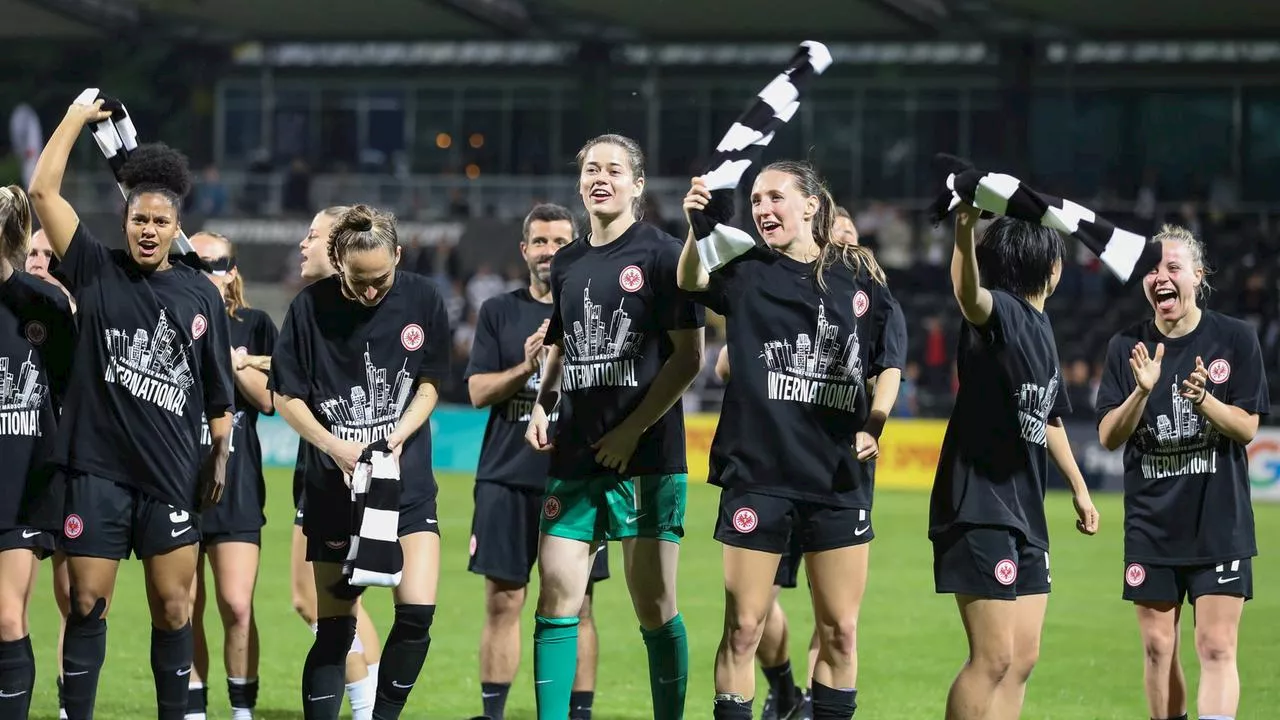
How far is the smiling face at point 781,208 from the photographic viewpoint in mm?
6586

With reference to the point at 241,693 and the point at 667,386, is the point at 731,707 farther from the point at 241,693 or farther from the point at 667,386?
the point at 241,693

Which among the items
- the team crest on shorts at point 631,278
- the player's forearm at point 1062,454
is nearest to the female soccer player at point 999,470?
the player's forearm at point 1062,454

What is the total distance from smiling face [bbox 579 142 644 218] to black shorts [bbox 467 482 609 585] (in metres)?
1.95

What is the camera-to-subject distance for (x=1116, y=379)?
7.46m

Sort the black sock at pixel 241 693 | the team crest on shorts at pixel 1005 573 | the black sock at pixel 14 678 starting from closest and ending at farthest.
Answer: the team crest on shorts at pixel 1005 573 → the black sock at pixel 14 678 → the black sock at pixel 241 693

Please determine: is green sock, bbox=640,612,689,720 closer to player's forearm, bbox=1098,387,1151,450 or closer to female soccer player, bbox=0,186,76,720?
player's forearm, bbox=1098,387,1151,450

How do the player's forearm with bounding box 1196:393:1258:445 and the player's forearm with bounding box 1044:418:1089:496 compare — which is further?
the player's forearm with bounding box 1196:393:1258:445

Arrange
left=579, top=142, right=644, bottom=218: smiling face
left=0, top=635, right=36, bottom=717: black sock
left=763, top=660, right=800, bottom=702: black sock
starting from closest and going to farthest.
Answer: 1. left=0, top=635, right=36, bottom=717: black sock
2. left=579, top=142, right=644, bottom=218: smiling face
3. left=763, top=660, right=800, bottom=702: black sock

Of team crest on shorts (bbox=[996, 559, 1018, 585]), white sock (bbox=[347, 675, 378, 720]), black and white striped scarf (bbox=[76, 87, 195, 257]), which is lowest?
white sock (bbox=[347, 675, 378, 720])

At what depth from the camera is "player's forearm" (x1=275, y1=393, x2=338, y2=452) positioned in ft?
22.1

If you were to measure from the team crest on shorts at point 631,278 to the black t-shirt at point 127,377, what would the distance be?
171cm

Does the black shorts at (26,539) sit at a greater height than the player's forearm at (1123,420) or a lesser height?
lesser

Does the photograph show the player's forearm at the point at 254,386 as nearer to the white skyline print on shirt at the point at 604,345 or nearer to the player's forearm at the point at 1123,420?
the white skyline print on shirt at the point at 604,345

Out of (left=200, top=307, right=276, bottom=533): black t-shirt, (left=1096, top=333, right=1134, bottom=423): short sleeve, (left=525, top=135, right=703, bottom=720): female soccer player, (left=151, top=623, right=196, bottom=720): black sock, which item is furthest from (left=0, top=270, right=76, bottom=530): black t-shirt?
(left=1096, top=333, right=1134, bottom=423): short sleeve
